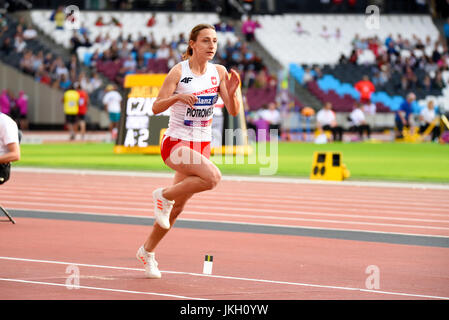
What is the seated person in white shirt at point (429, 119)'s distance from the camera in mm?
34656

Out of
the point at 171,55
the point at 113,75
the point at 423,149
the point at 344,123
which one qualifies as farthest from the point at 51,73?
the point at 423,149

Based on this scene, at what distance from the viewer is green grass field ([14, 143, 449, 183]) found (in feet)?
60.9

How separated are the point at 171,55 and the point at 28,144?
36.9 ft

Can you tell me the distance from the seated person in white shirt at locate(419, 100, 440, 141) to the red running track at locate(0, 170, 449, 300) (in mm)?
20597

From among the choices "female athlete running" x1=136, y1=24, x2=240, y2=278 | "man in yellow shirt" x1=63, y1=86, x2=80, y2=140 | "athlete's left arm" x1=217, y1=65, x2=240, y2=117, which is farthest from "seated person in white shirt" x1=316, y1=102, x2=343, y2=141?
"female athlete running" x1=136, y1=24, x2=240, y2=278

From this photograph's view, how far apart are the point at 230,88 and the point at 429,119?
97.7 ft

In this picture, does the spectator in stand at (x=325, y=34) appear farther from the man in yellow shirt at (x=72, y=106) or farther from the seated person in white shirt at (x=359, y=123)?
the man in yellow shirt at (x=72, y=106)

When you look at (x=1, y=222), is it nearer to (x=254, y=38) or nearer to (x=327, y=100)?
(x=327, y=100)

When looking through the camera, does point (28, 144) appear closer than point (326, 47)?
Yes

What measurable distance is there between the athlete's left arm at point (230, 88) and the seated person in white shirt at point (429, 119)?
28.7 meters

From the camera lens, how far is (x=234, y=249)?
835 centimetres

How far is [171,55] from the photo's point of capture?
3953 cm

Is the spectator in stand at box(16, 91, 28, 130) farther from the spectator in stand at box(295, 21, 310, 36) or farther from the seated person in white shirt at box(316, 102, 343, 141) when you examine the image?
the spectator in stand at box(295, 21, 310, 36)

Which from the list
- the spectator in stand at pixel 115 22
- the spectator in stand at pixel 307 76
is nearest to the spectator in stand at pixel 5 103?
the spectator in stand at pixel 115 22
